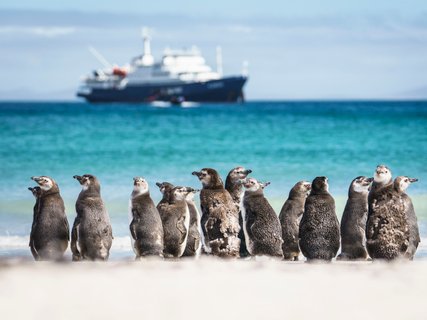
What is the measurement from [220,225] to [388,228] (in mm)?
1642

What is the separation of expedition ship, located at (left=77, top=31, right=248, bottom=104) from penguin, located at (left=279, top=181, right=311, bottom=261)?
102 m

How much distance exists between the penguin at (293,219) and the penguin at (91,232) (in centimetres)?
183

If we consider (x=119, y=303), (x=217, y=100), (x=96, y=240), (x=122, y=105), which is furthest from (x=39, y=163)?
(x=122, y=105)

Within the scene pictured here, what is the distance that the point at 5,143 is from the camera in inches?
1720

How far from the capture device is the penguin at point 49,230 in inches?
410

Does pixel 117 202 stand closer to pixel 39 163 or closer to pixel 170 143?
pixel 39 163

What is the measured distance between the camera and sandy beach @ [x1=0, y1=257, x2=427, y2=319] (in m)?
7.43

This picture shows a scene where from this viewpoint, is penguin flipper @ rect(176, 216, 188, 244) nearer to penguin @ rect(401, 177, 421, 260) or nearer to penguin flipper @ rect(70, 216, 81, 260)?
penguin flipper @ rect(70, 216, 81, 260)

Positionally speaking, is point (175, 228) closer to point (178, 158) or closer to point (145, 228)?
point (145, 228)

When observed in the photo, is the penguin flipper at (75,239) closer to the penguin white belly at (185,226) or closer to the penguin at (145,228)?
the penguin at (145,228)

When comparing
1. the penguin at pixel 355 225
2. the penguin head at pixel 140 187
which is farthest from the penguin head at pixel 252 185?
the penguin head at pixel 140 187

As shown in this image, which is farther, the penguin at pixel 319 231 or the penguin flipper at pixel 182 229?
the penguin flipper at pixel 182 229

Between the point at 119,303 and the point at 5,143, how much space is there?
3686 centimetres

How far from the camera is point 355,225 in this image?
10523 millimetres
